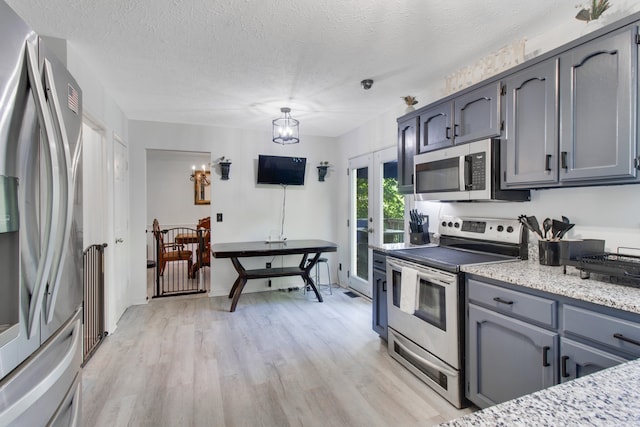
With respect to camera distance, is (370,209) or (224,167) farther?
(224,167)

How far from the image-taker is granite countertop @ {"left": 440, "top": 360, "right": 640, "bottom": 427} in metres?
A: 0.61

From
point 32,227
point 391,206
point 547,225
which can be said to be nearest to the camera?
point 32,227

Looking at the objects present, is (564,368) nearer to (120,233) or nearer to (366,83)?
(366,83)

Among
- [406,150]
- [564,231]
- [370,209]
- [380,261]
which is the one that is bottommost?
[380,261]

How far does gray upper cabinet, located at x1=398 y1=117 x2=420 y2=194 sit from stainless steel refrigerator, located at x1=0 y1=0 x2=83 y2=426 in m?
2.52

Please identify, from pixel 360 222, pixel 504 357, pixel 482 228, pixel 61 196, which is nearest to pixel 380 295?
pixel 482 228

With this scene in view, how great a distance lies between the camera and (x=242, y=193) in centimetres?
473

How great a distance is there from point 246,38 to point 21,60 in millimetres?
1569

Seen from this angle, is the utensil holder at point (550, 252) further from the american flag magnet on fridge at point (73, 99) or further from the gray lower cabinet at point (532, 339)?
the american flag magnet on fridge at point (73, 99)

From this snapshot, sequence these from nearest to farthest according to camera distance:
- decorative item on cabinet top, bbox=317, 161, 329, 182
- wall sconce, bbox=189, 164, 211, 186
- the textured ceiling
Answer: the textured ceiling < decorative item on cabinet top, bbox=317, 161, 329, 182 < wall sconce, bbox=189, 164, 211, 186

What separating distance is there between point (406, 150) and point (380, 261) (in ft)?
3.53

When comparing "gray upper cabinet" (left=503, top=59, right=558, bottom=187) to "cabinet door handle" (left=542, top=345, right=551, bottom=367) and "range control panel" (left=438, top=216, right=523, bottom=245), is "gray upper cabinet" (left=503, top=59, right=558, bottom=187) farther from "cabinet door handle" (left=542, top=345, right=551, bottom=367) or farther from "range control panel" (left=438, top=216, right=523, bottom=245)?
"cabinet door handle" (left=542, top=345, right=551, bottom=367)

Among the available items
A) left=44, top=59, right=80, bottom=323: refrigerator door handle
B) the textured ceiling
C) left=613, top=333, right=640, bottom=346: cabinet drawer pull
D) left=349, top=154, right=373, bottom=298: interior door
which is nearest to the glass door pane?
left=349, top=154, right=373, bottom=298: interior door

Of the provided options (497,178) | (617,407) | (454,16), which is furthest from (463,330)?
(454,16)
